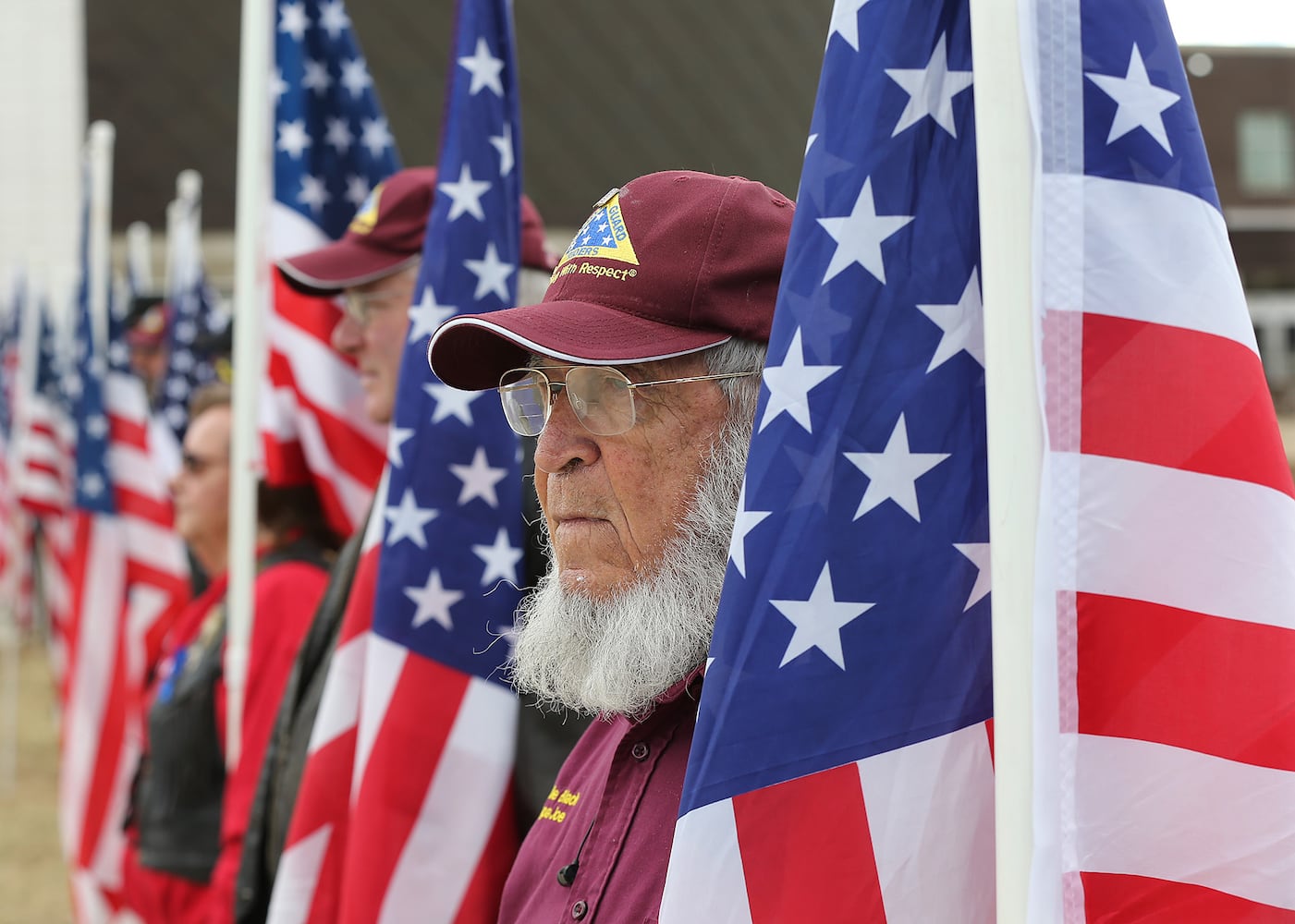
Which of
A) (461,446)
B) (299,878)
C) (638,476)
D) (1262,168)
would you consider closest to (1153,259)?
(638,476)

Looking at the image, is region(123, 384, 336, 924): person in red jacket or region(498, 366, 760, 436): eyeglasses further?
region(123, 384, 336, 924): person in red jacket

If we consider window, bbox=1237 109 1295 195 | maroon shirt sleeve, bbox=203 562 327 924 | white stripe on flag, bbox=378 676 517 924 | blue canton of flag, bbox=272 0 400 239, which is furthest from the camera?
window, bbox=1237 109 1295 195

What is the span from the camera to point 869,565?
1.32m

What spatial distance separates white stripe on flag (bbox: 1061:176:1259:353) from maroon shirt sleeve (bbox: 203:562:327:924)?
108 inches

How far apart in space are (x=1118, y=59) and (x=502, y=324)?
0.73 m

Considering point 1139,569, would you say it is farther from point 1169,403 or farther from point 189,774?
point 189,774

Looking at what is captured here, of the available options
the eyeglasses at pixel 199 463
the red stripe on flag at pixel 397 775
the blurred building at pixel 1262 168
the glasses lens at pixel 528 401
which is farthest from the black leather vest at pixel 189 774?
the blurred building at pixel 1262 168

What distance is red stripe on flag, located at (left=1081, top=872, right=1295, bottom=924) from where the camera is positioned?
3.70ft

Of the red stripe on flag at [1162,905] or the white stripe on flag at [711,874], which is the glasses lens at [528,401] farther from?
the red stripe on flag at [1162,905]

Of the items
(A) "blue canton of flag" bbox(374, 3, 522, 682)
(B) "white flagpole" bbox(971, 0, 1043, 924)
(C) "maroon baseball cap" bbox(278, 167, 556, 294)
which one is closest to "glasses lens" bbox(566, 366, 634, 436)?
(B) "white flagpole" bbox(971, 0, 1043, 924)

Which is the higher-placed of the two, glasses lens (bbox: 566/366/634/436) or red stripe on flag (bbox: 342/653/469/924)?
glasses lens (bbox: 566/366/634/436)

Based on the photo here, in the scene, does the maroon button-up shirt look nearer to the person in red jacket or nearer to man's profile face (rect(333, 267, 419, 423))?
man's profile face (rect(333, 267, 419, 423))

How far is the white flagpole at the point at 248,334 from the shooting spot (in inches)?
143

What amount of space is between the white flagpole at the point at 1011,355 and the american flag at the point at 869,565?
7.0 inches
